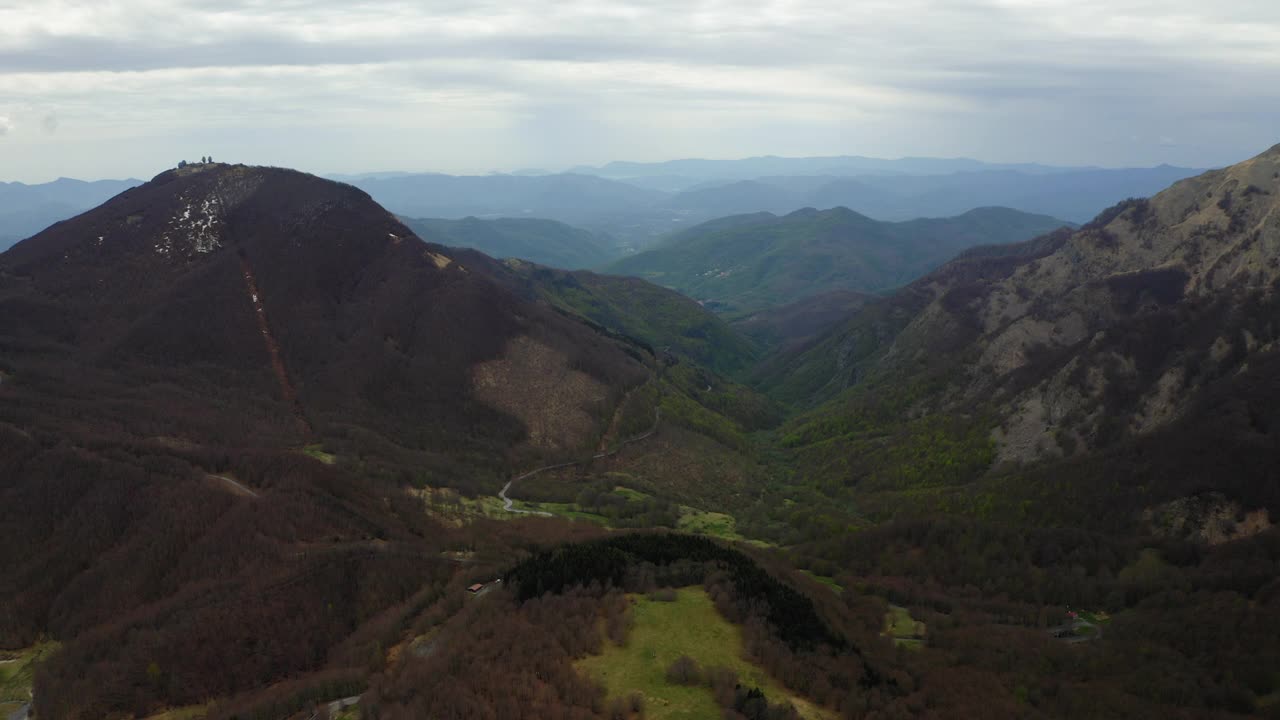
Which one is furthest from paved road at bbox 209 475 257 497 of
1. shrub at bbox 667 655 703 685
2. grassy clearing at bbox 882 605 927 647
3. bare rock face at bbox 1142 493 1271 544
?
bare rock face at bbox 1142 493 1271 544

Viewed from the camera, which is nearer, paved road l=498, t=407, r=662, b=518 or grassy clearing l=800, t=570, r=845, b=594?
grassy clearing l=800, t=570, r=845, b=594

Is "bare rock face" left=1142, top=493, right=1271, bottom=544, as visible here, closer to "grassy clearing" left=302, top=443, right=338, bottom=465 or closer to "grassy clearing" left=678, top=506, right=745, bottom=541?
"grassy clearing" left=678, top=506, right=745, bottom=541

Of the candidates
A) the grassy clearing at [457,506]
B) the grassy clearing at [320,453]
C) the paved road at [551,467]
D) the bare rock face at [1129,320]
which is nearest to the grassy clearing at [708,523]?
the paved road at [551,467]

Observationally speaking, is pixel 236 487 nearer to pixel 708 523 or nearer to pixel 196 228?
pixel 708 523

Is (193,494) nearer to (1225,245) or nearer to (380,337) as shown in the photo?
(380,337)

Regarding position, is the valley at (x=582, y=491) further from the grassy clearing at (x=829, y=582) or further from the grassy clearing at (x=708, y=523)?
the grassy clearing at (x=829, y=582)

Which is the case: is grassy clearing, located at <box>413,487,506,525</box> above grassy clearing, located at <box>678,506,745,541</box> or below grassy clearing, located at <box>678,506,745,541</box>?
above
